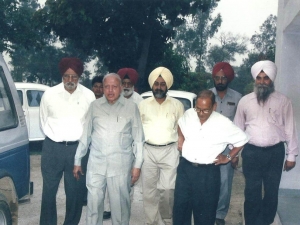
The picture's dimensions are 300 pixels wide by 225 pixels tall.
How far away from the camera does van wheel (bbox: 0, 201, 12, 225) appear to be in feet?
14.9

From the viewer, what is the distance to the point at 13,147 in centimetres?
482

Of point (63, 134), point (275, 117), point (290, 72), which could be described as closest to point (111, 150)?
point (63, 134)

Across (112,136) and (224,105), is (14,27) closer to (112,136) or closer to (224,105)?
(224,105)

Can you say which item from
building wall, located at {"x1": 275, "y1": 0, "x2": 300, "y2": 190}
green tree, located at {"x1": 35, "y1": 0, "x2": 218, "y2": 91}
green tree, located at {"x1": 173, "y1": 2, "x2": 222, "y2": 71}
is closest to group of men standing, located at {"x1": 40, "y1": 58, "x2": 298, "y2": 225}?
building wall, located at {"x1": 275, "y1": 0, "x2": 300, "y2": 190}

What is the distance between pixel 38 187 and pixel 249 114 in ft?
15.5

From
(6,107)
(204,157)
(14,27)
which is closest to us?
(204,157)

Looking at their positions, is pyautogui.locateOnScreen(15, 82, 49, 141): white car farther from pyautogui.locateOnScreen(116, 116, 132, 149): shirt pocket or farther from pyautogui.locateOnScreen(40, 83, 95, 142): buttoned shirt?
pyautogui.locateOnScreen(116, 116, 132, 149): shirt pocket

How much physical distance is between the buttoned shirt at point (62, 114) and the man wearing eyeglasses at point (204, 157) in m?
1.28

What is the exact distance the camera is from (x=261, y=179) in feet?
18.0

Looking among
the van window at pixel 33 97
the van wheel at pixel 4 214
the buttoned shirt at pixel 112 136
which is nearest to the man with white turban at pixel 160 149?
the buttoned shirt at pixel 112 136

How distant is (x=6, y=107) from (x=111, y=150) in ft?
3.69

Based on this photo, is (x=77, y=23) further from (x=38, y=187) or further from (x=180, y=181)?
(x=180, y=181)

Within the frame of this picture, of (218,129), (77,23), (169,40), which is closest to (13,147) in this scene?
(218,129)

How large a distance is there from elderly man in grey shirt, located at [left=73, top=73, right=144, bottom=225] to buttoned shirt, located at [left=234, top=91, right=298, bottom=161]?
1.25 m
